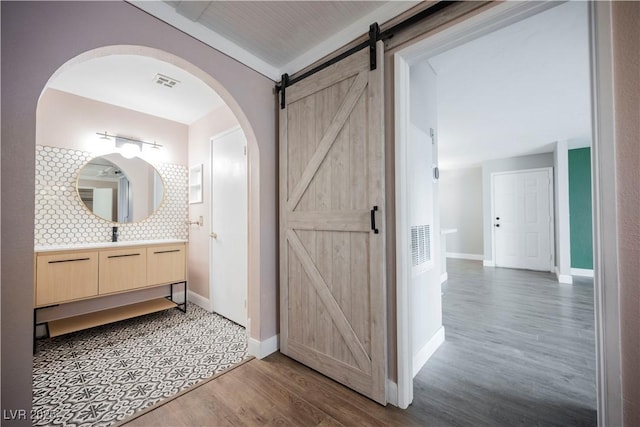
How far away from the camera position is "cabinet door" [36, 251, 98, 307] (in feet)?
7.38

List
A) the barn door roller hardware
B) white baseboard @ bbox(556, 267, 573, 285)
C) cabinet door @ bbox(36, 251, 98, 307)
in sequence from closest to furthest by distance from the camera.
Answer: the barn door roller hardware, cabinet door @ bbox(36, 251, 98, 307), white baseboard @ bbox(556, 267, 573, 285)

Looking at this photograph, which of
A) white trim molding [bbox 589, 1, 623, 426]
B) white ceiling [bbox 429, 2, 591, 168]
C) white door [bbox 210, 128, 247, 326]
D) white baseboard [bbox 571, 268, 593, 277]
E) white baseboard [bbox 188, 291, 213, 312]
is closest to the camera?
white trim molding [bbox 589, 1, 623, 426]

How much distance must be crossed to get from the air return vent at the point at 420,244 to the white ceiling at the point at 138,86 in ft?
7.67

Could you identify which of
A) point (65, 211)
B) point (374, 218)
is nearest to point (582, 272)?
point (374, 218)

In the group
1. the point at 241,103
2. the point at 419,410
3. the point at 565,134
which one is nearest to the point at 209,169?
the point at 241,103

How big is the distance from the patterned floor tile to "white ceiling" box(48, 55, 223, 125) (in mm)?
2411

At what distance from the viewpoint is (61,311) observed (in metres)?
2.66

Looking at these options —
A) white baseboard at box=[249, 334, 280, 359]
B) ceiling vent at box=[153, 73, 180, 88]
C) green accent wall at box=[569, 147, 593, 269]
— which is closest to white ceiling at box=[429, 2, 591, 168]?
green accent wall at box=[569, 147, 593, 269]

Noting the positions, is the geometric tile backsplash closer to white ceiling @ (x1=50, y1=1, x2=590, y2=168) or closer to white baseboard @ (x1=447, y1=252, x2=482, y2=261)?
white ceiling @ (x1=50, y1=1, x2=590, y2=168)

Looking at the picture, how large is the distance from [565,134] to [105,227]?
688 cm

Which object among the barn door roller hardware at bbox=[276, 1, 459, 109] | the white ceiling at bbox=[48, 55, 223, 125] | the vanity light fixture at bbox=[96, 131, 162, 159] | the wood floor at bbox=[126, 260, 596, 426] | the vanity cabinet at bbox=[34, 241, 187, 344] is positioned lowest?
the wood floor at bbox=[126, 260, 596, 426]

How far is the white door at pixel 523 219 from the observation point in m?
5.34

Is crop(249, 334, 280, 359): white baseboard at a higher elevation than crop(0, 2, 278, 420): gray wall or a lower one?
lower

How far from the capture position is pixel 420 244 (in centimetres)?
206
